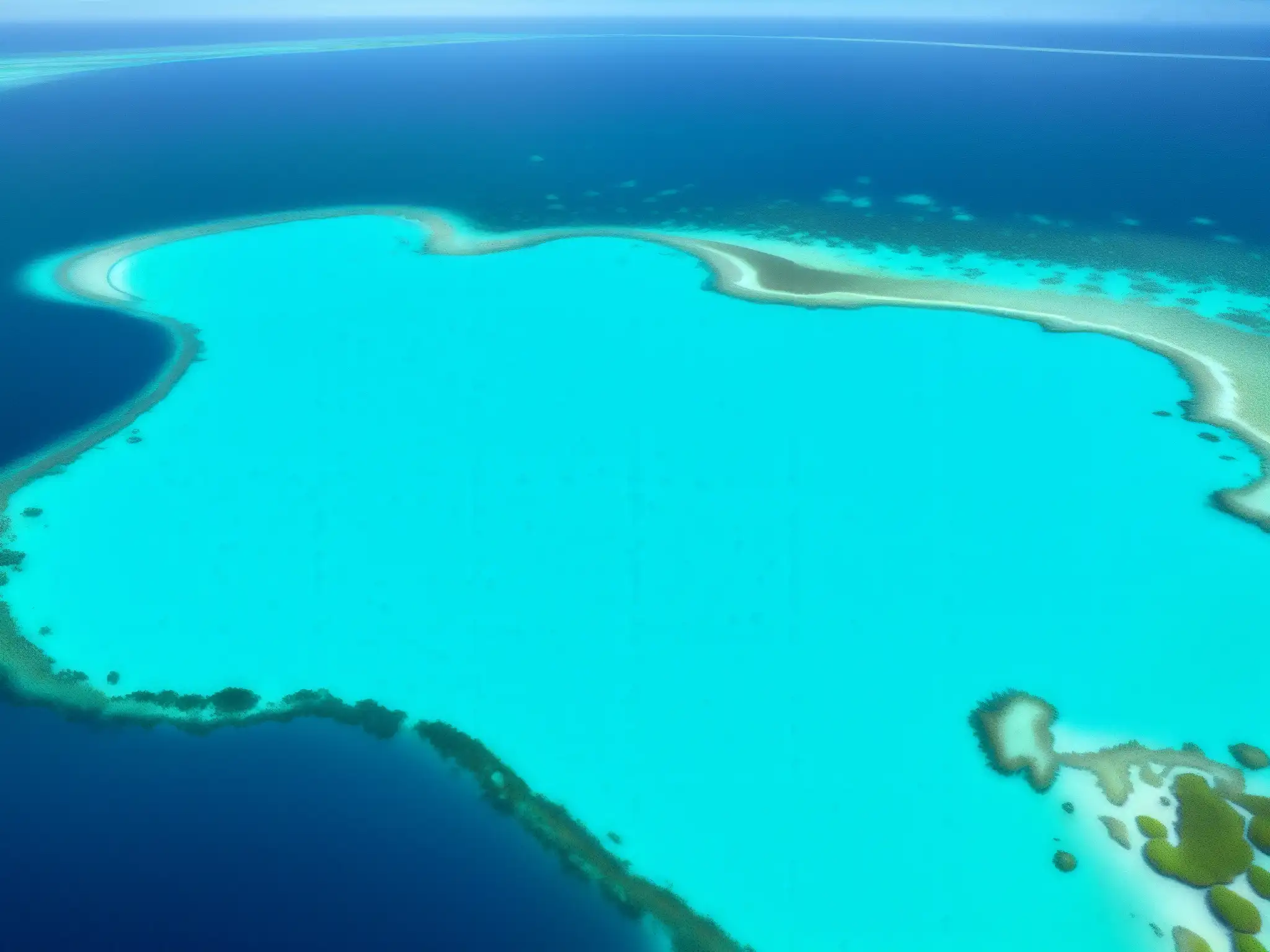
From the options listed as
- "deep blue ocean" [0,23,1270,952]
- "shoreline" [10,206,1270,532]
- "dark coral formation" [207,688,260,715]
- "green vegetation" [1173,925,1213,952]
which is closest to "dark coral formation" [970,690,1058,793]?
"green vegetation" [1173,925,1213,952]

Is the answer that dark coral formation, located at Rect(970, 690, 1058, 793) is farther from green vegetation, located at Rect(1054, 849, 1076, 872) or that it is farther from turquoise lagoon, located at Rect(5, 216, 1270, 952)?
green vegetation, located at Rect(1054, 849, 1076, 872)

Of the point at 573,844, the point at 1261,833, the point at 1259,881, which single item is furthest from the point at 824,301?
the point at 573,844

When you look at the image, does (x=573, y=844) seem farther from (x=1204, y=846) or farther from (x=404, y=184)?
(x=404, y=184)

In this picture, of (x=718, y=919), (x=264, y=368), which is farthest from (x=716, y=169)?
(x=718, y=919)

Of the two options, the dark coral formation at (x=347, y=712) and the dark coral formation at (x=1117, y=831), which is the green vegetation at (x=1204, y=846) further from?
the dark coral formation at (x=347, y=712)

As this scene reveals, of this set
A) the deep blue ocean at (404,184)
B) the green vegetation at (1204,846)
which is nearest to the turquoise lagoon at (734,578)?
the green vegetation at (1204,846)

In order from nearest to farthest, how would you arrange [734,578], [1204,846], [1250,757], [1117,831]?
1. [1204,846]
2. [1117,831]
3. [1250,757]
4. [734,578]

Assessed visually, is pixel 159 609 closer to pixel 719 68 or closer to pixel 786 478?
pixel 786 478
